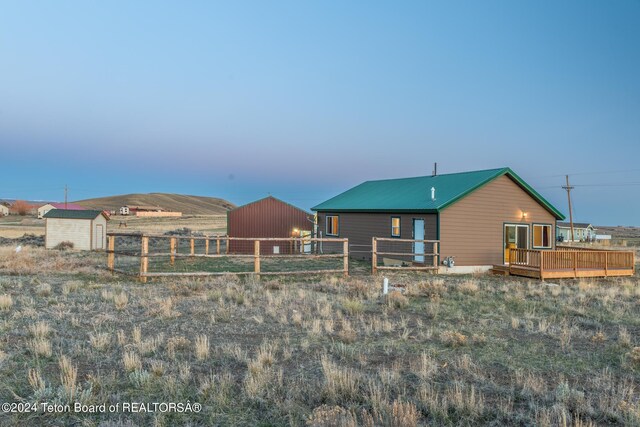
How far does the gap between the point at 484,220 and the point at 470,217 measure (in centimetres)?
95

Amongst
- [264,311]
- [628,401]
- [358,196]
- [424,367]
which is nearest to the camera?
[628,401]

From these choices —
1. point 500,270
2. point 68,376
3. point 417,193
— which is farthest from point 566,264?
point 68,376

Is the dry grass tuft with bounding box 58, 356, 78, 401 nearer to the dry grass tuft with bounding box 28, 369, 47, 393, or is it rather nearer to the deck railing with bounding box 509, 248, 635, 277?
the dry grass tuft with bounding box 28, 369, 47, 393

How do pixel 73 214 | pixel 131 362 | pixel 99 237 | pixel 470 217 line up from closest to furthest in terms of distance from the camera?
pixel 131 362, pixel 470 217, pixel 73 214, pixel 99 237

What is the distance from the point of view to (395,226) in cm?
2630

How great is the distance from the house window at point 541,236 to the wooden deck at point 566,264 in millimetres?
2260

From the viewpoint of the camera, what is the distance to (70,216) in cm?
3478

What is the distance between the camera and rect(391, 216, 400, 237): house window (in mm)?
26109

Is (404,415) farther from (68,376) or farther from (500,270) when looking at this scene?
(500,270)

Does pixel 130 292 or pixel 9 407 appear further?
pixel 130 292

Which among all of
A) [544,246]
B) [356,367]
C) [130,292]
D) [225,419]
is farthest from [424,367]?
[544,246]

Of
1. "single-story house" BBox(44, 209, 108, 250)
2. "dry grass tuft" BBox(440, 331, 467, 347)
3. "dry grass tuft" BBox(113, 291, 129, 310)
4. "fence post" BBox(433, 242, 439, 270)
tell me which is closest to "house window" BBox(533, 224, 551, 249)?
"fence post" BBox(433, 242, 439, 270)

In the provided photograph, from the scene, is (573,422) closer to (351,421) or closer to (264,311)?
(351,421)

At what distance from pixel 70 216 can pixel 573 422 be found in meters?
35.5
